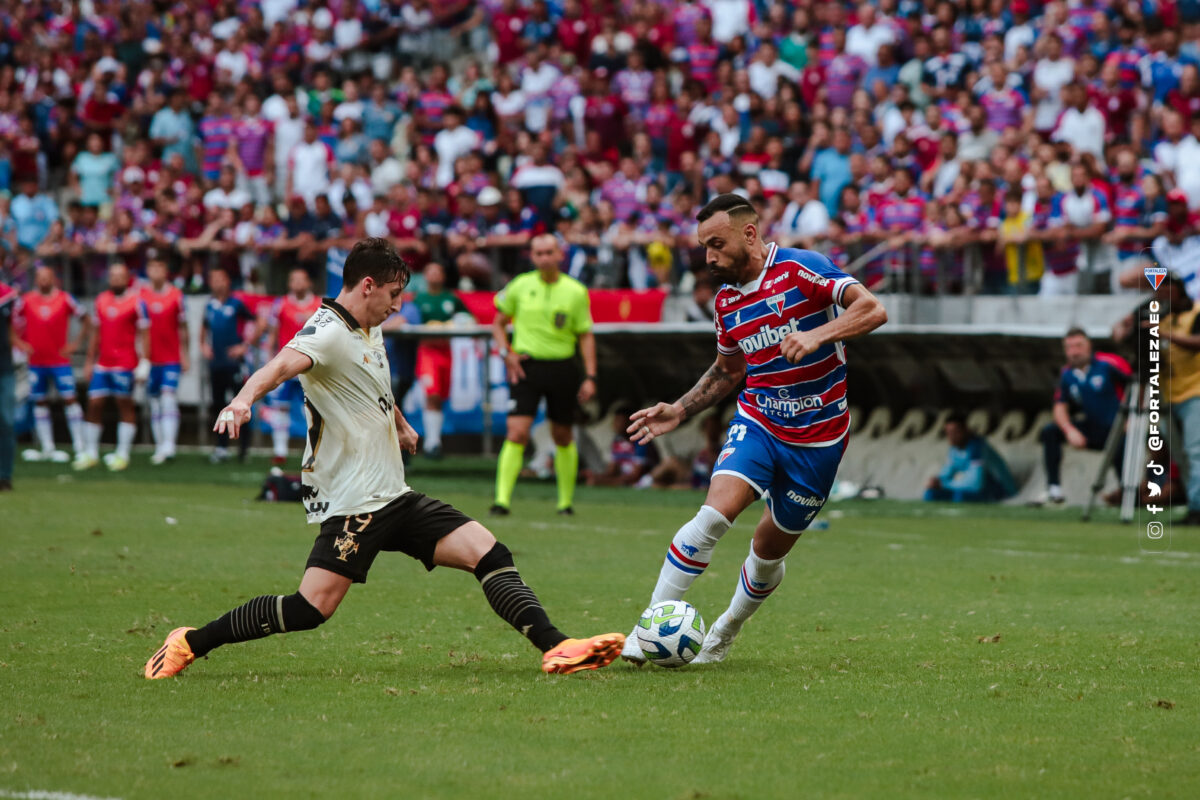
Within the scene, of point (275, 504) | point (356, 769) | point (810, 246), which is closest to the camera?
point (356, 769)

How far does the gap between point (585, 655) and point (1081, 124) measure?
13.8 m

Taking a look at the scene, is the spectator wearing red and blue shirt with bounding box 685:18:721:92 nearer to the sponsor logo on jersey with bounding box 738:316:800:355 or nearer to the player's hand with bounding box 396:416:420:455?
the sponsor logo on jersey with bounding box 738:316:800:355

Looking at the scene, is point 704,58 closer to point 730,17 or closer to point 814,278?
point 730,17

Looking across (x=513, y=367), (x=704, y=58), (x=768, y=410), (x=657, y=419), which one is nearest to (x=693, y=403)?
(x=657, y=419)

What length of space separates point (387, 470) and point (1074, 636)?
3.53 meters

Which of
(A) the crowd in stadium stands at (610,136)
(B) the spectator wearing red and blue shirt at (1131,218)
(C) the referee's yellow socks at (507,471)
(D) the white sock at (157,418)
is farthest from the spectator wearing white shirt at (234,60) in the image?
(B) the spectator wearing red and blue shirt at (1131,218)

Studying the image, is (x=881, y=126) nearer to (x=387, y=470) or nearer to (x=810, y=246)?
(x=810, y=246)

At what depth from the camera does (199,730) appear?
18.0ft

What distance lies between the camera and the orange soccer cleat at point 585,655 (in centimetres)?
646

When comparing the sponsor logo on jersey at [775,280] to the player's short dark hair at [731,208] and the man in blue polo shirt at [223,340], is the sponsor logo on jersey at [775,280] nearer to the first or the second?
the player's short dark hair at [731,208]

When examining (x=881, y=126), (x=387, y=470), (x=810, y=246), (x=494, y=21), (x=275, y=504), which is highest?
(x=494, y=21)

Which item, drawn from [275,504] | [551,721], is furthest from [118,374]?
[551,721]

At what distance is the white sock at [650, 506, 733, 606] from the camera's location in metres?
6.77

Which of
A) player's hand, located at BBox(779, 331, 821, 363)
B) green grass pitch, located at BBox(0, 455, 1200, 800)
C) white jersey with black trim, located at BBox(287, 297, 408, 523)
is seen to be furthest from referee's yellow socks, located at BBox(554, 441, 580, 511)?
player's hand, located at BBox(779, 331, 821, 363)
